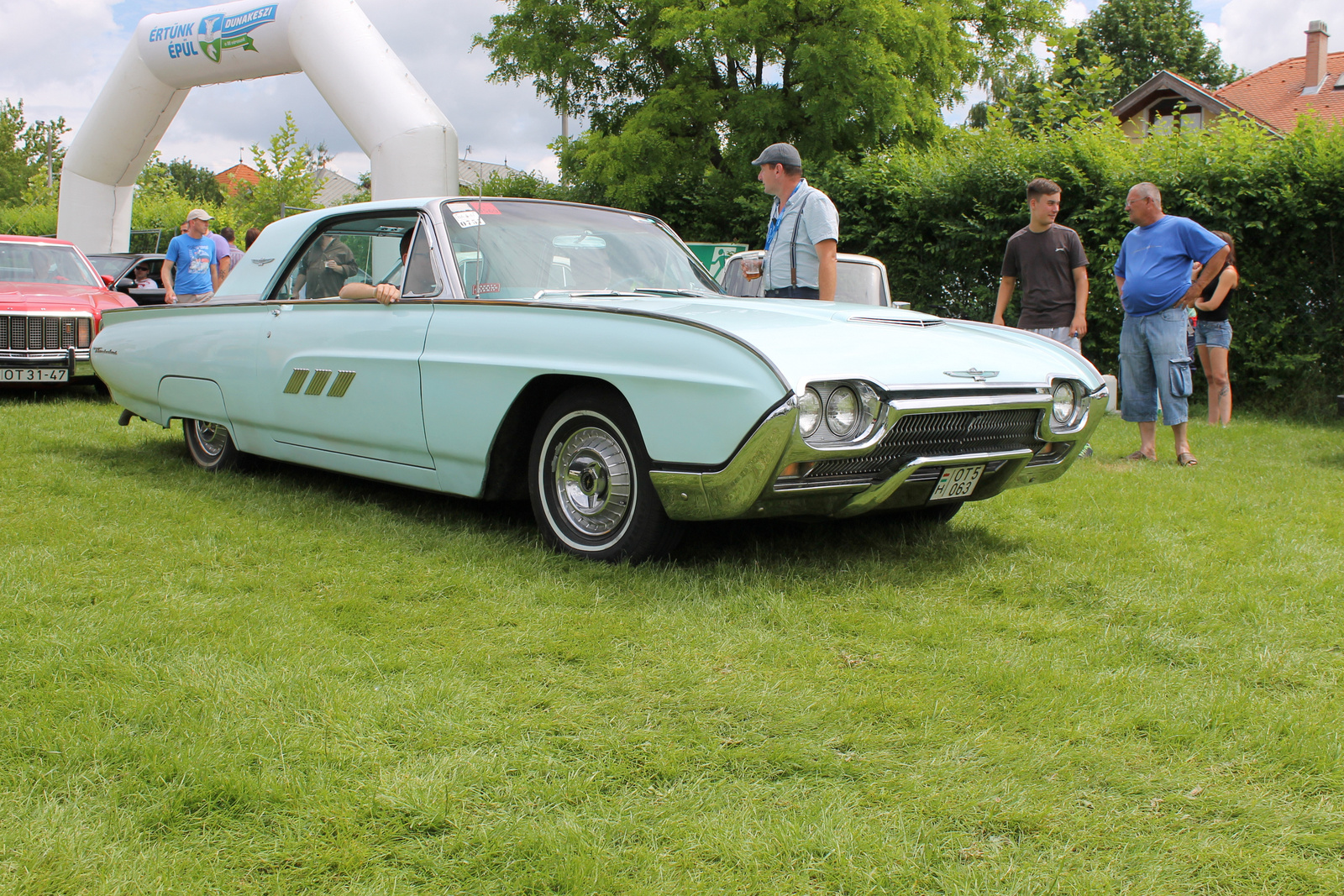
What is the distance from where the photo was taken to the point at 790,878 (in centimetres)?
200

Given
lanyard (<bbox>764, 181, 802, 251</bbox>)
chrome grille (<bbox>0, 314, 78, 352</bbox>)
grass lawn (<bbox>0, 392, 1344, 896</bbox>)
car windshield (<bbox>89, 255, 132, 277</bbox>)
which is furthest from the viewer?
car windshield (<bbox>89, 255, 132, 277</bbox>)

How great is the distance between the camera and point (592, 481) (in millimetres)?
4109

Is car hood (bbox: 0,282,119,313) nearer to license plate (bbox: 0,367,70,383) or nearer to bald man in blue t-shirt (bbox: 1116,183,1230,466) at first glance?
license plate (bbox: 0,367,70,383)

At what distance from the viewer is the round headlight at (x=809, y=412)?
11.3 ft

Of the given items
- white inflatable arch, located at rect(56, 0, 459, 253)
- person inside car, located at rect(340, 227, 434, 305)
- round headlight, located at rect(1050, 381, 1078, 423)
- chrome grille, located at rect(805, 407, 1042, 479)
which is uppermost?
white inflatable arch, located at rect(56, 0, 459, 253)

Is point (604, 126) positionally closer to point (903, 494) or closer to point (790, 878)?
point (903, 494)

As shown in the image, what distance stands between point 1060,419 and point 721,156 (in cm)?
1731

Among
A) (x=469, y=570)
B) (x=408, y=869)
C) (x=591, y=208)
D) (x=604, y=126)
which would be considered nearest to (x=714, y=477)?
(x=469, y=570)

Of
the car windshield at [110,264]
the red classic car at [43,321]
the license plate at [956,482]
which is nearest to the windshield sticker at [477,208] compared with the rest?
the license plate at [956,482]

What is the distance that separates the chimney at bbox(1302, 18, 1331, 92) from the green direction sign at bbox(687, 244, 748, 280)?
27.5 metres

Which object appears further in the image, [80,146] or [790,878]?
[80,146]

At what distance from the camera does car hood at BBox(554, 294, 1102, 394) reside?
3568mm

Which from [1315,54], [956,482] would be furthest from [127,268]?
[1315,54]

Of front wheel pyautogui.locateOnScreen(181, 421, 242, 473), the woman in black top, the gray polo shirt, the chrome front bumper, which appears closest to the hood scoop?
the chrome front bumper
